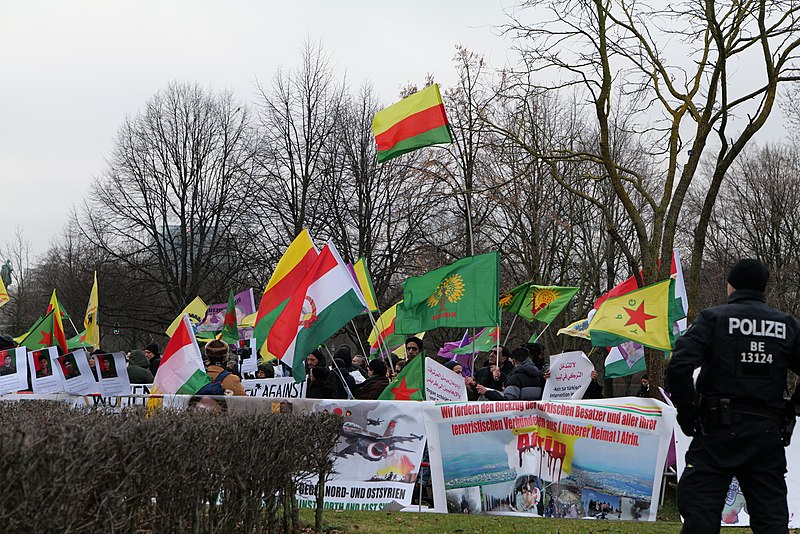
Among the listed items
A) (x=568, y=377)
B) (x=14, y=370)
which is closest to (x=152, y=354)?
(x=14, y=370)

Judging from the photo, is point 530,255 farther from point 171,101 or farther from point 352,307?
point 352,307

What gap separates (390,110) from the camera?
1365 centimetres

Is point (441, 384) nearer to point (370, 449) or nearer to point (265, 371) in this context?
point (370, 449)

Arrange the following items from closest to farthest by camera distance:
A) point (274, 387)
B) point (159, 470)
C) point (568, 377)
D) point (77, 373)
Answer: point (159, 470), point (568, 377), point (77, 373), point (274, 387)

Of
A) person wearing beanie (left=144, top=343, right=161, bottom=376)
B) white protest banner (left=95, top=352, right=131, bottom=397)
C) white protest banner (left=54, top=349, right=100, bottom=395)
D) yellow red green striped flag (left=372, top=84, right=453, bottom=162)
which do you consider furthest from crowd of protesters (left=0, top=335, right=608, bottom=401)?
person wearing beanie (left=144, top=343, right=161, bottom=376)

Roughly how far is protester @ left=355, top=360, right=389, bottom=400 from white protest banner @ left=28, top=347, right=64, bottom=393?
4.42 metres

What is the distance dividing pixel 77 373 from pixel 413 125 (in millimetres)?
6011

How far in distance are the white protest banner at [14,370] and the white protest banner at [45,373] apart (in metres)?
0.26

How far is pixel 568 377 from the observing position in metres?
11.8

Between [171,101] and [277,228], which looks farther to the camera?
[171,101]

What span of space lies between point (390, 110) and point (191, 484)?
28.7 feet

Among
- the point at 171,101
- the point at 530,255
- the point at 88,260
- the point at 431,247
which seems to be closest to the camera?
the point at 530,255

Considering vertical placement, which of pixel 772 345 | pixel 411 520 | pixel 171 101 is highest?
pixel 171 101

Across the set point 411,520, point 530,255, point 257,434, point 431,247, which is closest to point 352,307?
point 411,520
